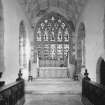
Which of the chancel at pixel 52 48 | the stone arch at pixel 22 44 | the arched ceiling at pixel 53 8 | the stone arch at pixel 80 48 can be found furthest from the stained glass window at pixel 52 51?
the stone arch at pixel 22 44

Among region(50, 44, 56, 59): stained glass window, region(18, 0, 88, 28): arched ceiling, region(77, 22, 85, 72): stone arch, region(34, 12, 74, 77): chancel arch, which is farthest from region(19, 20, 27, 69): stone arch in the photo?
region(77, 22, 85, 72): stone arch

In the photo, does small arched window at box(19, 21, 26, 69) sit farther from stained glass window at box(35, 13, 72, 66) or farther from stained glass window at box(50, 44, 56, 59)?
stained glass window at box(50, 44, 56, 59)

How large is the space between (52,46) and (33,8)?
3.11 metres

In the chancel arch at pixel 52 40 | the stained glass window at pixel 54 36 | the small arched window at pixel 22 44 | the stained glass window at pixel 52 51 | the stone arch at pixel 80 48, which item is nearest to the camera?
the small arched window at pixel 22 44

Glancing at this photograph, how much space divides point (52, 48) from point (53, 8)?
279cm

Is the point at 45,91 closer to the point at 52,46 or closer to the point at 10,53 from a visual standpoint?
the point at 10,53

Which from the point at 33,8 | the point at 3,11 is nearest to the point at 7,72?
the point at 3,11

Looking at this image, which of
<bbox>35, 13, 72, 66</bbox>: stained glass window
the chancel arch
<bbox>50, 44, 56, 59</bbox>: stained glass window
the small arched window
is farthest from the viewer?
<bbox>50, 44, 56, 59</bbox>: stained glass window

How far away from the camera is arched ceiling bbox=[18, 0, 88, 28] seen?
1057cm

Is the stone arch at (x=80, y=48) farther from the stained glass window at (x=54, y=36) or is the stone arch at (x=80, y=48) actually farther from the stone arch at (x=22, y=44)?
the stone arch at (x=22, y=44)

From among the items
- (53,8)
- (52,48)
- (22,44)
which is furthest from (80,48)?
(22,44)

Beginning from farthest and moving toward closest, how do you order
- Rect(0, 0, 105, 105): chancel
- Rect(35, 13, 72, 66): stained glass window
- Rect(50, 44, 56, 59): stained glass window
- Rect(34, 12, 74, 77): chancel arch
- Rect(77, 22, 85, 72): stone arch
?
Rect(50, 44, 56, 59): stained glass window → Rect(35, 13, 72, 66): stained glass window → Rect(34, 12, 74, 77): chancel arch → Rect(77, 22, 85, 72): stone arch → Rect(0, 0, 105, 105): chancel

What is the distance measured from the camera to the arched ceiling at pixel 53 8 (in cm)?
1057

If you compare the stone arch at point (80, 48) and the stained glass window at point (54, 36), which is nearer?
the stone arch at point (80, 48)
